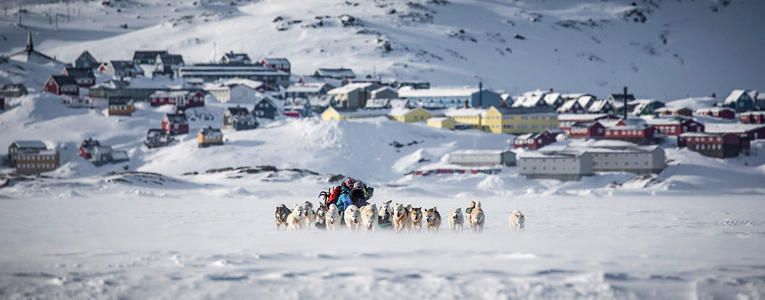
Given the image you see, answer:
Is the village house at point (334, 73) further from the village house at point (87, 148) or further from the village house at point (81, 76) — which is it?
the village house at point (87, 148)

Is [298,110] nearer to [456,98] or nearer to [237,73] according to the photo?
[456,98]

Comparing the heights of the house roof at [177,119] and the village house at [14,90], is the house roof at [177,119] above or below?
below

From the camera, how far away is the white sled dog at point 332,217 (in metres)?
23.9

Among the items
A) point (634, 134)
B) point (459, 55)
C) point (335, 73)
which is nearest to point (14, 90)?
point (335, 73)

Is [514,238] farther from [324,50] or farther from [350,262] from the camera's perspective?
[324,50]

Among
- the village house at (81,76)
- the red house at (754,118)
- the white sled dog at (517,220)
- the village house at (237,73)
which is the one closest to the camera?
the white sled dog at (517,220)

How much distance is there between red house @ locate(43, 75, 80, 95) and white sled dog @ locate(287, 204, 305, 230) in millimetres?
88059

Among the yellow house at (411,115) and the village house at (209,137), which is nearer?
the village house at (209,137)

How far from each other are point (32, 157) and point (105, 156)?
6.59m

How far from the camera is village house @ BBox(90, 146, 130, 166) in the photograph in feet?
251

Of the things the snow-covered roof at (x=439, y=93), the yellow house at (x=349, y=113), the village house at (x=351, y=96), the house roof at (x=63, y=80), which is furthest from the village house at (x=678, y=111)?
the house roof at (x=63, y=80)

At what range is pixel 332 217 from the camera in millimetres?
Result: 23969

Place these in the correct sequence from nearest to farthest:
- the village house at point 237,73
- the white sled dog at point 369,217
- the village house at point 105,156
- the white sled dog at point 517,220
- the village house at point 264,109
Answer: the white sled dog at point 369,217 → the white sled dog at point 517,220 → the village house at point 105,156 → the village house at point 264,109 → the village house at point 237,73

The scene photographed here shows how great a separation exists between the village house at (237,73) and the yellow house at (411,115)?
4014cm
